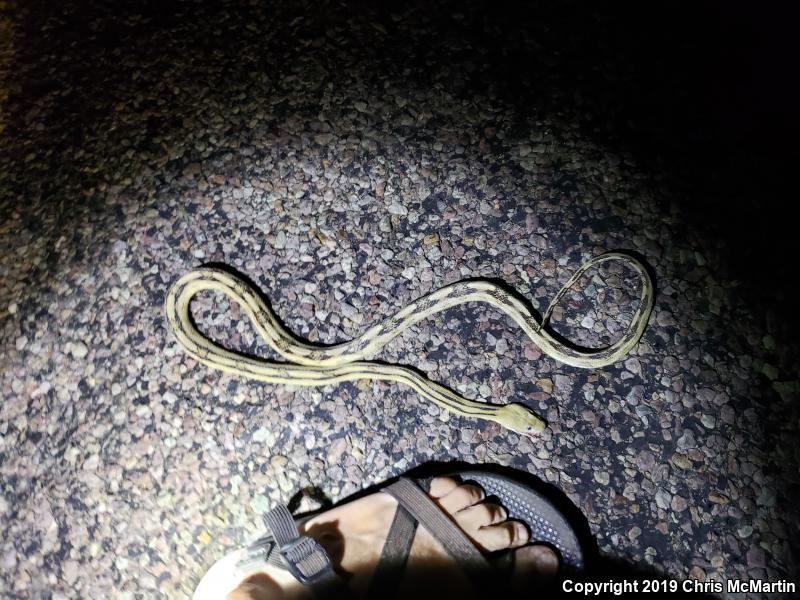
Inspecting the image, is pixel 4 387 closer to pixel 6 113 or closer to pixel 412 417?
pixel 6 113

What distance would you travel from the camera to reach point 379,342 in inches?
76.4

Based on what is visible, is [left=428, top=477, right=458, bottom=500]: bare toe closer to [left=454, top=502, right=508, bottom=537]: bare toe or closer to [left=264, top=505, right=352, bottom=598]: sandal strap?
[left=454, top=502, right=508, bottom=537]: bare toe

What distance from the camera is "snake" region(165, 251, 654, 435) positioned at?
1887mm

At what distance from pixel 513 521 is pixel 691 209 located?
52.5 inches

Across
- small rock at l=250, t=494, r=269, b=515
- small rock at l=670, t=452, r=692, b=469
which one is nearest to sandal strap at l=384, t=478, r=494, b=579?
small rock at l=250, t=494, r=269, b=515

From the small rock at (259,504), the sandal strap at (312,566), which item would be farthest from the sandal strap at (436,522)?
the small rock at (259,504)

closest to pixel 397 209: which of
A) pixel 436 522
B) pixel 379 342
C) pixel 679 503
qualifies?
pixel 379 342

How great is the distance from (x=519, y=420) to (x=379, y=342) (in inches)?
21.3

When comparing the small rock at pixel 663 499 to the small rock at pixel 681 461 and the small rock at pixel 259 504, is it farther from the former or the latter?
the small rock at pixel 259 504

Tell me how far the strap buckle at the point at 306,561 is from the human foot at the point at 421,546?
0.35 ft

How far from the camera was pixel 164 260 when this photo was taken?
2.11 metres

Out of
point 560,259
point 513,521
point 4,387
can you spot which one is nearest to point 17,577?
point 4,387

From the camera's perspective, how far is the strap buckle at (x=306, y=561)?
159 centimetres

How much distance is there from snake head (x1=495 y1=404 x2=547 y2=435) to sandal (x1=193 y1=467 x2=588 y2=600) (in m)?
0.17
